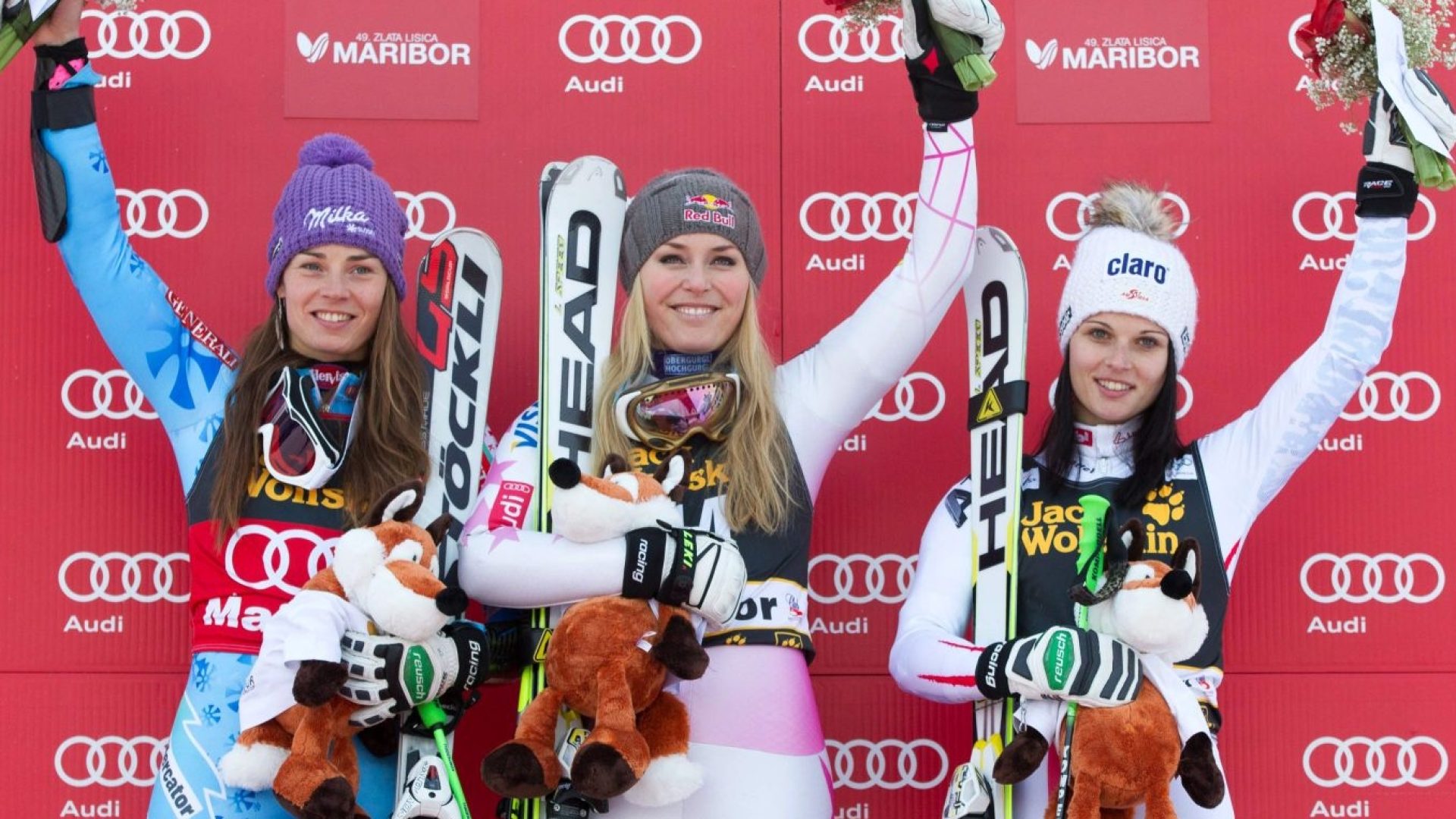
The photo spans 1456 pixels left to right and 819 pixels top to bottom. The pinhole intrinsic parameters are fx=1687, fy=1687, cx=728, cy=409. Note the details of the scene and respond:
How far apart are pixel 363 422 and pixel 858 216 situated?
1362mm

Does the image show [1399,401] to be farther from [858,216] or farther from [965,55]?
[965,55]

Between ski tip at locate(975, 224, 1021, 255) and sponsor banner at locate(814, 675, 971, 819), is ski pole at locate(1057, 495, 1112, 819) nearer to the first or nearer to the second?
ski tip at locate(975, 224, 1021, 255)

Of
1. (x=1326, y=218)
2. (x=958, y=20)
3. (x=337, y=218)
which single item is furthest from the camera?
(x=1326, y=218)

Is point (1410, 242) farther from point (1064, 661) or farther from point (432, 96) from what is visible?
point (432, 96)

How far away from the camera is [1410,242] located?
4086 millimetres

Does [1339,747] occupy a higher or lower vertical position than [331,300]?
lower

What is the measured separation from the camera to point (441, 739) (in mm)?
3037

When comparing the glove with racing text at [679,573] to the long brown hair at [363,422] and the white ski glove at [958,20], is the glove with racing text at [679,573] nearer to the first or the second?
the long brown hair at [363,422]

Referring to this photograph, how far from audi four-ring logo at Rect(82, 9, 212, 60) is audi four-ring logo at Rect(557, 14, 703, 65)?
88cm

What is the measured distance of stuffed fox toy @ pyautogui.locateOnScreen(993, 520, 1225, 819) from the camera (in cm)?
281

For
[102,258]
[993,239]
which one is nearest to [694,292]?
[993,239]

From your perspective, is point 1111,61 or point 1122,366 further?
point 1111,61

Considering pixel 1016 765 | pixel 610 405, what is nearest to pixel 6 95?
pixel 610 405

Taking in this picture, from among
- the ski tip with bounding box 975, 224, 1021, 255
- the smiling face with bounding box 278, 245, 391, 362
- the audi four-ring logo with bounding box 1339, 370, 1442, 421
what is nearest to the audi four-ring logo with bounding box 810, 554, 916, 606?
the ski tip with bounding box 975, 224, 1021, 255
